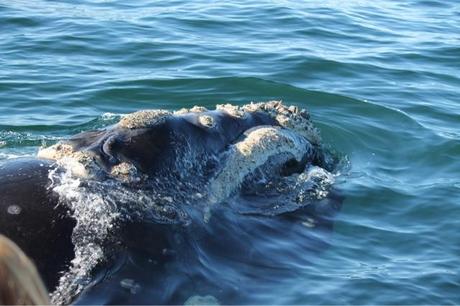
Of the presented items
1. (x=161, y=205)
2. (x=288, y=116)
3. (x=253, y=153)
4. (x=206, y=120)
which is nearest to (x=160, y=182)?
(x=161, y=205)

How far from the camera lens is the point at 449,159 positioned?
10047 millimetres

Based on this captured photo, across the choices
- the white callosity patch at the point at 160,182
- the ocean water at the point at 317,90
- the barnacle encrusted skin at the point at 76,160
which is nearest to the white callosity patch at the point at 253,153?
the white callosity patch at the point at 160,182

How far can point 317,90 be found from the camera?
477 inches

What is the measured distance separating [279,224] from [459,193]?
8.76 ft

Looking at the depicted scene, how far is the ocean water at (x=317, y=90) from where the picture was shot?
23.1 ft

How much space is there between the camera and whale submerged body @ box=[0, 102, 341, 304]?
5531mm

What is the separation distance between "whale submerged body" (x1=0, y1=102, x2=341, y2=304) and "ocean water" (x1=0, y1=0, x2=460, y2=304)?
0.23m

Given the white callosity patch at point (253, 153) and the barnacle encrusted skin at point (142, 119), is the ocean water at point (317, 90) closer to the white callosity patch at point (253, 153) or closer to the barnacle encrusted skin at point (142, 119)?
the white callosity patch at point (253, 153)

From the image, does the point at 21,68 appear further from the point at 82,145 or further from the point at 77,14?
the point at 82,145

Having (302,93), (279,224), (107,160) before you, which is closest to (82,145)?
(107,160)

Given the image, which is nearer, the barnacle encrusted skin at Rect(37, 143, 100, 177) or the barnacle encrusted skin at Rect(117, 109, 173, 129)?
the barnacle encrusted skin at Rect(37, 143, 100, 177)

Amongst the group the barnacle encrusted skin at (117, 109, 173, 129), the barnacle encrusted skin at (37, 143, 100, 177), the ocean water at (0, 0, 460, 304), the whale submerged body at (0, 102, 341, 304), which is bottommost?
the ocean water at (0, 0, 460, 304)

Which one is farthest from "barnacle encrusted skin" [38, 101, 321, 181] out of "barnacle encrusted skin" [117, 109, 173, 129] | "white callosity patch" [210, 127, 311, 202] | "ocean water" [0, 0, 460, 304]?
"ocean water" [0, 0, 460, 304]

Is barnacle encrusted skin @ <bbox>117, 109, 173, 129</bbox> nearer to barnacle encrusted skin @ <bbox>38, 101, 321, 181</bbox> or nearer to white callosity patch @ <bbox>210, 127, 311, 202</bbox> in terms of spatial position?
barnacle encrusted skin @ <bbox>38, 101, 321, 181</bbox>
